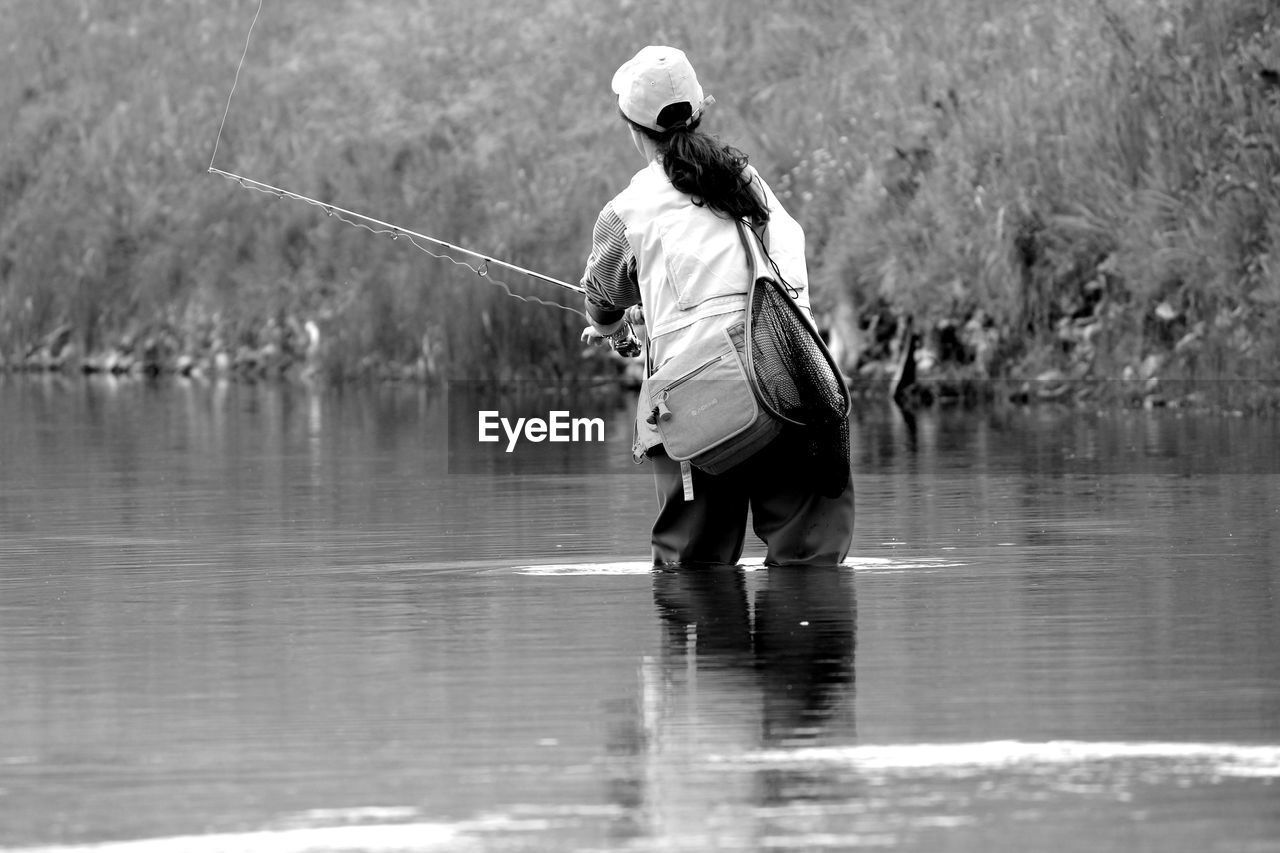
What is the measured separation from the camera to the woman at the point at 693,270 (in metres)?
7.48

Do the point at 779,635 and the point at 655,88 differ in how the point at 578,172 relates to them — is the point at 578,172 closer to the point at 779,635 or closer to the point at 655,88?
the point at 655,88

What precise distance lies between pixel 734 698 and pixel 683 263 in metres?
2.02

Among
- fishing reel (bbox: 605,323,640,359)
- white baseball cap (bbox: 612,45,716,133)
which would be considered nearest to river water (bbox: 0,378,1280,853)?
fishing reel (bbox: 605,323,640,359)

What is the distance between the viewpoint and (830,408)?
24.4ft

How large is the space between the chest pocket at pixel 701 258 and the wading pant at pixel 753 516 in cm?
47

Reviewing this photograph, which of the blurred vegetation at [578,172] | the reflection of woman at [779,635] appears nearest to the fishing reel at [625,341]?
the reflection of woman at [779,635]

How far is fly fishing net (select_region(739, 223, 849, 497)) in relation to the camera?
7371mm

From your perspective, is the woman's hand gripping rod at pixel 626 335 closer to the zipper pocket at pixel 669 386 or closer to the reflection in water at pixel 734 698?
the zipper pocket at pixel 669 386

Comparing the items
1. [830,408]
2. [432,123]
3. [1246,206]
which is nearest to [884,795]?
[830,408]

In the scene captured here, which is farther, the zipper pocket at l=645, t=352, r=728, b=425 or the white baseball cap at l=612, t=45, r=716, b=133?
the white baseball cap at l=612, t=45, r=716, b=133

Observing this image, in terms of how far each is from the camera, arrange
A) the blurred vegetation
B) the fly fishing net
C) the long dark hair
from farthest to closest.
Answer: the blurred vegetation
the long dark hair
the fly fishing net

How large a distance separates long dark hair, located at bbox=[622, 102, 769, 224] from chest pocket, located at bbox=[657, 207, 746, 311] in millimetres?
45

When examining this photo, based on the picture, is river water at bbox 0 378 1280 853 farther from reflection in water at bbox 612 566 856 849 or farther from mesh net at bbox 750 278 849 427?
mesh net at bbox 750 278 849 427

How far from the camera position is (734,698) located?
571 centimetres
